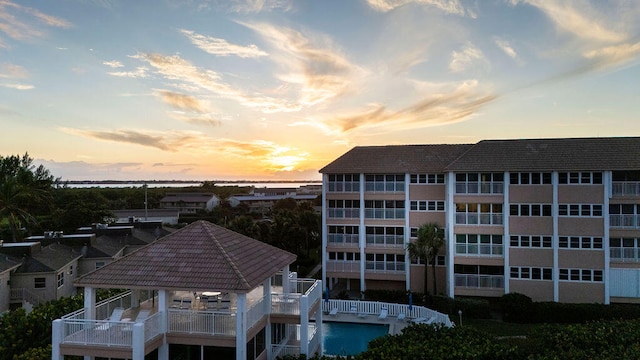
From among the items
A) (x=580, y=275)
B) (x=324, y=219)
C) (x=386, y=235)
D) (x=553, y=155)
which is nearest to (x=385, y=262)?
(x=386, y=235)

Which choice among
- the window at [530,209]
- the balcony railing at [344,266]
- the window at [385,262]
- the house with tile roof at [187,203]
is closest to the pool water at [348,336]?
the balcony railing at [344,266]

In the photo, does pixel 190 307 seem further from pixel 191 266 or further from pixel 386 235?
pixel 386 235

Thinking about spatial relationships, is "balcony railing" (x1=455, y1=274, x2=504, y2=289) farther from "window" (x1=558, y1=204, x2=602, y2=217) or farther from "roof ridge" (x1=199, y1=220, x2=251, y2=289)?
"roof ridge" (x1=199, y1=220, x2=251, y2=289)

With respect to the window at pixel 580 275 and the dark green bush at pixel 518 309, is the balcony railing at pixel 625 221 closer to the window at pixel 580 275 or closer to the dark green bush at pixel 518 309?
the window at pixel 580 275

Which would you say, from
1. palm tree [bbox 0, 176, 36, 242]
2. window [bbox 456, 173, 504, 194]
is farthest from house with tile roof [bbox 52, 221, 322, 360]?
palm tree [bbox 0, 176, 36, 242]

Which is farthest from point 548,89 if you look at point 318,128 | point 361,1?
point 318,128

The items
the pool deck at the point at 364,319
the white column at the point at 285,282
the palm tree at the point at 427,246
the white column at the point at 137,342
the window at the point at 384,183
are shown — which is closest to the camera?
the white column at the point at 137,342

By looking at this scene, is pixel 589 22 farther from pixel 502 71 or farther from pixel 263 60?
pixel 263 60
